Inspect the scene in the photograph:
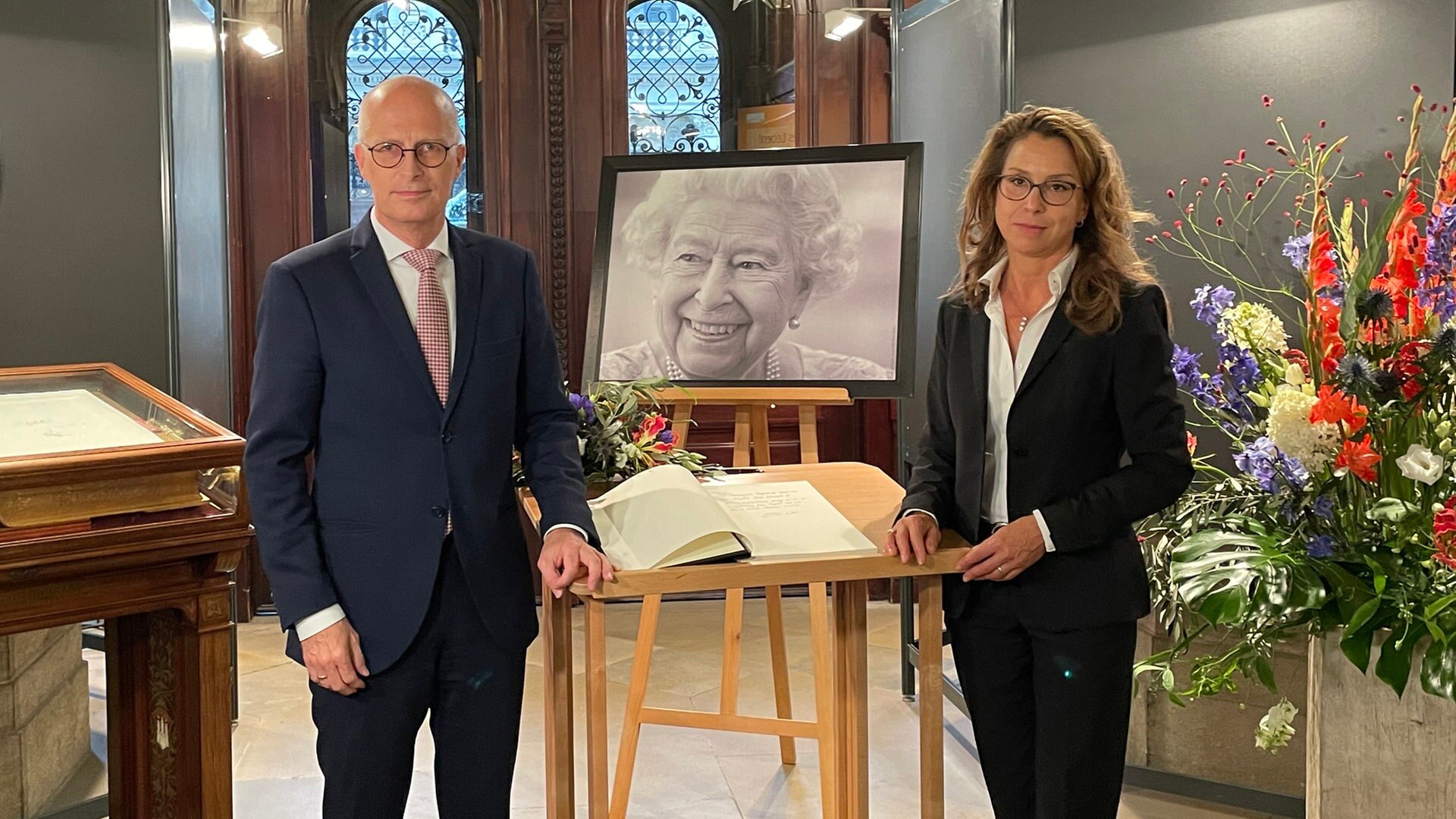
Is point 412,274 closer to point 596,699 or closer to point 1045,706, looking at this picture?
point 596,699

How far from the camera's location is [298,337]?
6.31 ft

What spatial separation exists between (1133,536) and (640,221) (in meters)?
1.89

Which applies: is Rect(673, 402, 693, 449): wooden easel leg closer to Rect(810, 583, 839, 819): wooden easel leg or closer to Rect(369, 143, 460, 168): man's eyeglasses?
Rect(810, 583, 839, 819): wooden easel leg

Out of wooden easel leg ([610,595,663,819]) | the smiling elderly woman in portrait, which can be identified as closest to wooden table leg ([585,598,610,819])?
wooden easel leg ([610,595,663,819])

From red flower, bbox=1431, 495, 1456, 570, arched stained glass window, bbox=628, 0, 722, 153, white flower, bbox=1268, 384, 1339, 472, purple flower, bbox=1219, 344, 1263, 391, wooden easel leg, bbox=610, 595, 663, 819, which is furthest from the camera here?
arched stained glass window, bbox=628, 0, 722, 153

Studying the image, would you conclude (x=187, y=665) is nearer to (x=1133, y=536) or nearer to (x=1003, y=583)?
(x=1003, y=583)

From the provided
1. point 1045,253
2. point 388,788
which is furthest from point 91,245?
point 1045,253

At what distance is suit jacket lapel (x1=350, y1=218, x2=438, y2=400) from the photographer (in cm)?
195

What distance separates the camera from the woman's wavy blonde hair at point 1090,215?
2.01 metres

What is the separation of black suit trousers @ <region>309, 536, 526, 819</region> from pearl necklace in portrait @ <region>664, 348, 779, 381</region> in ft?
5.06

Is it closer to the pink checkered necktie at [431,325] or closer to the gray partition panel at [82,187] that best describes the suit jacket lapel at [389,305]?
the pink checkered necktie at [431,325]

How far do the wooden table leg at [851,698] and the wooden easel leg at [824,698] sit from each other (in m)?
0.55

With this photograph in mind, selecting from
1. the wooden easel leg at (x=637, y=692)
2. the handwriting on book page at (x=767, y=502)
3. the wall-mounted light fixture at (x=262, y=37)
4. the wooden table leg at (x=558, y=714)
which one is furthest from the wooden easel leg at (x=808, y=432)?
the wall-mounted light fixture at (x=262, y=37)

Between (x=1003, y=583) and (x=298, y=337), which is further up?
(x=298, y=337)
